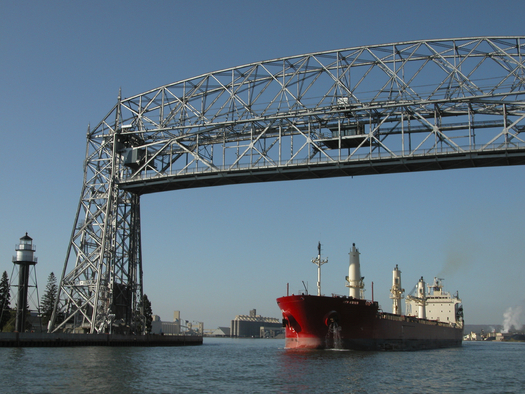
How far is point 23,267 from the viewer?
4222 cm

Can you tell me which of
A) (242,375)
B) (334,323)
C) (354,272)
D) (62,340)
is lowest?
(242,375)

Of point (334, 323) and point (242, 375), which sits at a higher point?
point (334, 323)

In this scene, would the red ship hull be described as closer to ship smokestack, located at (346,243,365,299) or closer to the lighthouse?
ship smokestack, located at (346,243,365,299)

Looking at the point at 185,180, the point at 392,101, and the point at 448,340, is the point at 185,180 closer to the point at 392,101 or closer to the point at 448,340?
the point at 392,101

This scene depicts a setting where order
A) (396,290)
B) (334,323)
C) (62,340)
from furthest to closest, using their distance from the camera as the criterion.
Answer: (396,290) < (62,340) < (334,323)

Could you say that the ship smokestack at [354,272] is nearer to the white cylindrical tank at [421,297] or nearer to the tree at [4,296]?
the white cylindrical tank at [421,297]

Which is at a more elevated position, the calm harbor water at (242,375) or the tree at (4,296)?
the tree at (4,296)

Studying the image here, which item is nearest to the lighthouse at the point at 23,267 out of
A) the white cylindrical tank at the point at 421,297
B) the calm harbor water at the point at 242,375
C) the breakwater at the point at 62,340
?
the breakwater at the point at 62,340

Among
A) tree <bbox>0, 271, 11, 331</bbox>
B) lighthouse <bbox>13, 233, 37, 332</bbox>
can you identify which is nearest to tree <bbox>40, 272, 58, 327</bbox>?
tree <bbox>0, 271, 11, 331</bbox>

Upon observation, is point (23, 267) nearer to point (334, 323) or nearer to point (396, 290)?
point (334, 323)

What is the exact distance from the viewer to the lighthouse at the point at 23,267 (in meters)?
41.2

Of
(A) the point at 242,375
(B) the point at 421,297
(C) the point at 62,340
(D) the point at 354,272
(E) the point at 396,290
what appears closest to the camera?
(A) the point at 242,375

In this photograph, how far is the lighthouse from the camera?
41237 mm

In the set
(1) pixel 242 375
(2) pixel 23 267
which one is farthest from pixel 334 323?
(2) pixel 23 267
